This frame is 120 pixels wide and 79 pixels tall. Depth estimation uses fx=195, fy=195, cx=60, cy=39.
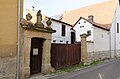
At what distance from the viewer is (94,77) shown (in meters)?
10.7

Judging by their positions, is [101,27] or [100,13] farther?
[100,13]

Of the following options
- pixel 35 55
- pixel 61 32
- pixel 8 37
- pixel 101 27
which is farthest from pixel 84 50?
pixel 8 37

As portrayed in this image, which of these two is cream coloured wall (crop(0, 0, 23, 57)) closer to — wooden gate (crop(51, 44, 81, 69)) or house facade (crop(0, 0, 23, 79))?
house facade (crop(0, 0, 23, 79))

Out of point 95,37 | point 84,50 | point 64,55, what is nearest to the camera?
point 64,55

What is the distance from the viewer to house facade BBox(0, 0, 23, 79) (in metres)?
9.30

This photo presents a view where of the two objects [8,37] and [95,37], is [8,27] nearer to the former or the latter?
[8,37]

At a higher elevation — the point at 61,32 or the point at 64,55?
the point at 61,32

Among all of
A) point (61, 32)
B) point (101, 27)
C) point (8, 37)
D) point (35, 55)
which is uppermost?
point (101, 27)

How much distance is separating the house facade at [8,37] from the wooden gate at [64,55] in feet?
13.3

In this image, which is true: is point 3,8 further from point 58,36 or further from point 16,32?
point 58,36

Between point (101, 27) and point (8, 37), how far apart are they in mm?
16547

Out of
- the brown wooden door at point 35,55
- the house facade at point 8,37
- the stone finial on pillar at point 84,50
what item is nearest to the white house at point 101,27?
the stone finial on pillar at point 84,50

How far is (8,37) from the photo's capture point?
31.7ft

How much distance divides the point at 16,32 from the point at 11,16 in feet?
2.84
